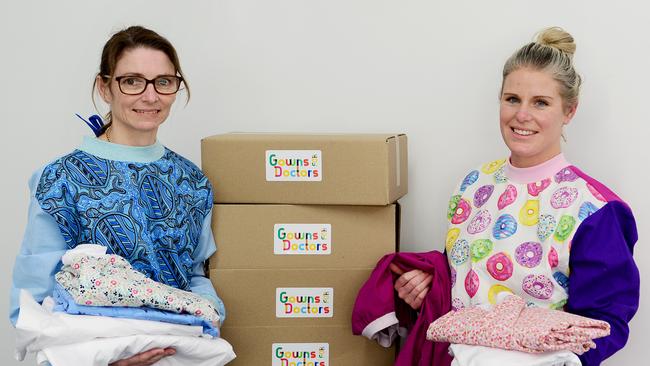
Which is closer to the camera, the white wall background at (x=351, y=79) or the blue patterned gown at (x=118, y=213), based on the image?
the blue patterned gown at (x=118, y=213)

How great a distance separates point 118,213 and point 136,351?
12.1 inches

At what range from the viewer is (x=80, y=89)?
231 centimetres

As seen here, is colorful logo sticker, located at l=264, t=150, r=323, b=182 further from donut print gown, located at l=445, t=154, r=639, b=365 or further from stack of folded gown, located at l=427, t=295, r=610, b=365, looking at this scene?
stack of folded gown, located at l=427, t=295, r=610, b=365

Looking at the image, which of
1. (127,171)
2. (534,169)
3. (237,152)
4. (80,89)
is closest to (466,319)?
(534,169)

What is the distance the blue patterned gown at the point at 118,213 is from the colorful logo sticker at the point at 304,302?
0.54 ft

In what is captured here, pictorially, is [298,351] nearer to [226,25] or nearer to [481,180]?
[481,180]

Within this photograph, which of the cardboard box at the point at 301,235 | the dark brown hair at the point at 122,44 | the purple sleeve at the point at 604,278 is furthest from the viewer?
the cardboard box at the point at 301,235

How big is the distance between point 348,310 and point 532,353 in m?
0.55

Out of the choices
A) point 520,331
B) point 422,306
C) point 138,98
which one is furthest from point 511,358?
point 138,98

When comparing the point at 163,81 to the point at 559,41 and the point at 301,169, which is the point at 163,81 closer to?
the point at 301,169

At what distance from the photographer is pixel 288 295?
1.93 metres

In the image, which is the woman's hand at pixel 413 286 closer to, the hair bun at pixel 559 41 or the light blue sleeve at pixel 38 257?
the hair bun at pixel 559 41

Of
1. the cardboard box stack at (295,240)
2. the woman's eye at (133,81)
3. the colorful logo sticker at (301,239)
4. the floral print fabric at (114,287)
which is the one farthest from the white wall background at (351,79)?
the floral print fabric at (114,287)

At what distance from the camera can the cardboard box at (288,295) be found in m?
1.93
